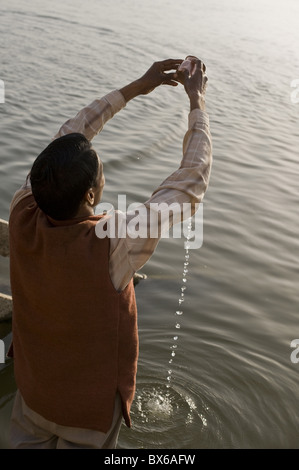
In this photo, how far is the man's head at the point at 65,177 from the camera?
1996 millimetres

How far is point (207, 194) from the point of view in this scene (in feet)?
23.4

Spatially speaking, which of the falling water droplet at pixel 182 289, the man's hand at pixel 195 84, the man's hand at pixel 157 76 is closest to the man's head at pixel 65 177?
the man's hand at pixel 195 84

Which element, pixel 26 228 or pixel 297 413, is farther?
pixel 297 413

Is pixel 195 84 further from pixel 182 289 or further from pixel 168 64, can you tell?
pixel 182 289

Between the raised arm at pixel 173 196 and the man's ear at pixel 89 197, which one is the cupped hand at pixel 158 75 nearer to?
the raised arm at pixel 173 196

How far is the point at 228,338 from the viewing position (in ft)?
14.7

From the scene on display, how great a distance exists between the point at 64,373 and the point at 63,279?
36 centimetres

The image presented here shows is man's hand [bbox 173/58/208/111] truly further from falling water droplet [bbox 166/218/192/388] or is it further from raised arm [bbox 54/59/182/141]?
falling water droplet [bbox 166/218/192/388]

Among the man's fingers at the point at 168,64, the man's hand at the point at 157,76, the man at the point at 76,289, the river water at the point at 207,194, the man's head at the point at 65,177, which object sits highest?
the man's fingers at the point at 168,64

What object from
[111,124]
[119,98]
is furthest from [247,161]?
[119,98]

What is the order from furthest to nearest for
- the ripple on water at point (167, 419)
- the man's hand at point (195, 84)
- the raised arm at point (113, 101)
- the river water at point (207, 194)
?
the river water at point (207, 194), the ripple on water at point (167, 419), the raised arm at point (113, 101), the man's hand at point (195, 84)

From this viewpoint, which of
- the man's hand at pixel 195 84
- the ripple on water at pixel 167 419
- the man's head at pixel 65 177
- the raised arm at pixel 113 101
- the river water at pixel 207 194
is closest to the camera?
the man's head at pixel 65 177

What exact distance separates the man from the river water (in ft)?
3.78
